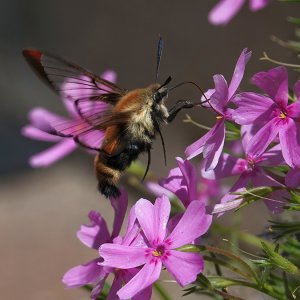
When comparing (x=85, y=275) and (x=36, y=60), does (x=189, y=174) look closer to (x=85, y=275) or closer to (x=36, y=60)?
(x=85, y=275)

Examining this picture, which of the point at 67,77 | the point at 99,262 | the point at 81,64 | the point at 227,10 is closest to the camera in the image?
the point at 99,262

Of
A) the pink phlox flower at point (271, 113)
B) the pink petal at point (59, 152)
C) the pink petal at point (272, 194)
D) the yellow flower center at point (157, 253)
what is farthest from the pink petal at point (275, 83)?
the pink petal at point (59, 152)

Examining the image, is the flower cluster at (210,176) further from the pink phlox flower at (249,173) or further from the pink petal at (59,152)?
the pink petal at (59,152)

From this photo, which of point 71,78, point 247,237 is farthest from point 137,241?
point 247,237

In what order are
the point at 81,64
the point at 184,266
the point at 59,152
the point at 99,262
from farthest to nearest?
1. the point at 81,64
2. the point at 59,152
3. the point at 99,262
4. the point at 184,266

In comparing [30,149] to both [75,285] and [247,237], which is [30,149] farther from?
[75,285]

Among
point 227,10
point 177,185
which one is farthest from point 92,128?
point 227,10

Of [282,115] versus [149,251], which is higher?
[282,115]
